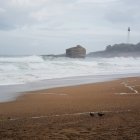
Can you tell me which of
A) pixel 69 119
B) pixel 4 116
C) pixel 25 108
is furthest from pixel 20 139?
pixel 25 108

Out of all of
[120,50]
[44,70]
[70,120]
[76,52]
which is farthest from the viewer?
[120,50]

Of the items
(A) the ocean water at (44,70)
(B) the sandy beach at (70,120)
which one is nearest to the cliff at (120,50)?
(A) the ocean water at (44,70)

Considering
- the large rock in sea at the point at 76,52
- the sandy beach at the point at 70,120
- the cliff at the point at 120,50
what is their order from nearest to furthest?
1. the sandy beach at the point at 70,120
2. the large rock in sea at the point at 76,52
3. the cliff at the point at 120,50

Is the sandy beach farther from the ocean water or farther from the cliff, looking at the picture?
the cliff

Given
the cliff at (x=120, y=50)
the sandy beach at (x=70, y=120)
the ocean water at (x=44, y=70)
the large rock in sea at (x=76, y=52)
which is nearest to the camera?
the sandy beach at (x=70, y=120)

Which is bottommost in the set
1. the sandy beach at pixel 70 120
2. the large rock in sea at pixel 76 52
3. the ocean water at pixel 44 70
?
the sandy beach at pixel 70 120

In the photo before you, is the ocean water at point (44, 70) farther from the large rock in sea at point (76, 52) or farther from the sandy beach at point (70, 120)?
the large rock in sea at point (76, 52)

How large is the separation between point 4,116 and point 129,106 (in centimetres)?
325

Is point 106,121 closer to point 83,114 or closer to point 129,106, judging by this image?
point 83,114

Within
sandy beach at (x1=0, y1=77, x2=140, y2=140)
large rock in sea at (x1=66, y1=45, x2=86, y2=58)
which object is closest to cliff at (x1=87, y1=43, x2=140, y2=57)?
large rock in sea at (x1=66, y1=45, x2=86, y2=58)

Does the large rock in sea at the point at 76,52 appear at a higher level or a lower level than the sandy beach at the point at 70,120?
higher

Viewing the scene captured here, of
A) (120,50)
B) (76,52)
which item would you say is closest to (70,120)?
(76,52)

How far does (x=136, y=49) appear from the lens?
105938 millimetres

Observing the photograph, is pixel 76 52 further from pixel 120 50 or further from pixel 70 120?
pixel 70 120
